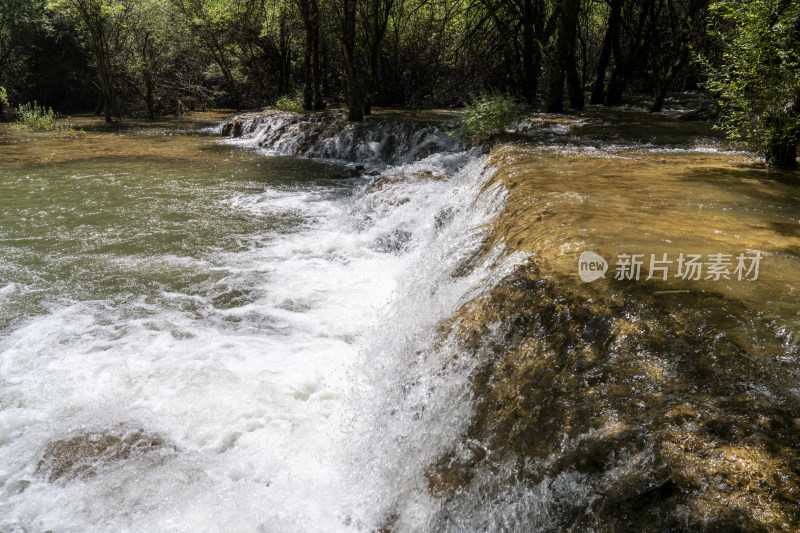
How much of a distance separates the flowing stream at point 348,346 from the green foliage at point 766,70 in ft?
1.75

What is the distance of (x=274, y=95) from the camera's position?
2316 cm

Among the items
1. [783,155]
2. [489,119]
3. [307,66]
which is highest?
[307,66]

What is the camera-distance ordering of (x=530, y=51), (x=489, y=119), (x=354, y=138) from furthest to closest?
(x=354, y=138), (x=530, y=51), (x=489, y=119)

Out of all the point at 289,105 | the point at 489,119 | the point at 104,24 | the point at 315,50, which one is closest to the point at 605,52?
the point at 489,119

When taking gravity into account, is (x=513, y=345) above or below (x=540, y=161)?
below

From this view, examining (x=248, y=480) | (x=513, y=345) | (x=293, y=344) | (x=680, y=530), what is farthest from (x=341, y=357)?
(x=680, y=530)

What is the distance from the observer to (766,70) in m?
4.36

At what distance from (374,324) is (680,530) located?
332cm

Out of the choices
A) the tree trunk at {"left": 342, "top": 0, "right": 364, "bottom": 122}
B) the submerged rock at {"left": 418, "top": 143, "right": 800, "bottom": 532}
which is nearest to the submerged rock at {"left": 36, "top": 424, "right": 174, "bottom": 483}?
the submerged rock at {"left": 418, "top": 143, "right": 800, "bottom": 532}

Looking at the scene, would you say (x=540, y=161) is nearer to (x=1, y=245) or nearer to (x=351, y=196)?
(x=351, y=196)

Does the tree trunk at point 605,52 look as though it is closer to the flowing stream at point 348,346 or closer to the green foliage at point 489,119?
the green foliage at point 489,119

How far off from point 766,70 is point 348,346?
4.78 m

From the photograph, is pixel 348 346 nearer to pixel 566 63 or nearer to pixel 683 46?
pixel 566 63

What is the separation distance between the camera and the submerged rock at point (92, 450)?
113 inches
